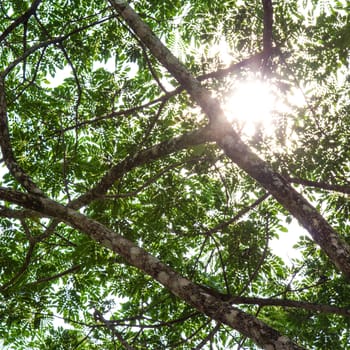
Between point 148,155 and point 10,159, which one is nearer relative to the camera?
point 10,159

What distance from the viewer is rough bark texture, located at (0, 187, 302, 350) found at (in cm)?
225

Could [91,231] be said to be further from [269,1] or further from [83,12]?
[83,12]

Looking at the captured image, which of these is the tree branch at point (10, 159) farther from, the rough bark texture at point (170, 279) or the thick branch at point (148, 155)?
the thick branch at point (148, 155)

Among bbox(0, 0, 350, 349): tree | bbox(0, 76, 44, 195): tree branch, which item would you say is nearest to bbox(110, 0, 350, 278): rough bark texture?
bbox(0, 0, 350, 349): tree

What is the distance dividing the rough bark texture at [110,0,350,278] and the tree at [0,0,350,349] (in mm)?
21

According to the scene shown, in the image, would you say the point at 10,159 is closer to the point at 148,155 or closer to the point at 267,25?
the point at 148,155

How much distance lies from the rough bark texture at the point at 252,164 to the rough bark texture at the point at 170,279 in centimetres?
64

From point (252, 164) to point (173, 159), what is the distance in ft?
6.79

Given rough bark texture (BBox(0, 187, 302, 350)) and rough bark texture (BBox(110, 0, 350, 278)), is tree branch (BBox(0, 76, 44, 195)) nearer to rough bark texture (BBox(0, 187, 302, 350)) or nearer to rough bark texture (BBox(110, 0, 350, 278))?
rough bark texture (BBox(0, 187, 302, 350))

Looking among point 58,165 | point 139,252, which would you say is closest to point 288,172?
point 139,252

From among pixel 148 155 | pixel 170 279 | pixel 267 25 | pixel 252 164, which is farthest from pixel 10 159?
pixel 267 25

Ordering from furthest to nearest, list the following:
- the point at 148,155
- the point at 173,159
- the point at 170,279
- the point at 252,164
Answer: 1. the point at 173,159
2. the point at 148,155
3. the point at 252,164
4. the point at 170,279

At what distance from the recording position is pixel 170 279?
278cm

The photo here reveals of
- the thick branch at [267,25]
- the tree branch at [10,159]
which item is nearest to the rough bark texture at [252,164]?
the thick branch at [267,25]
